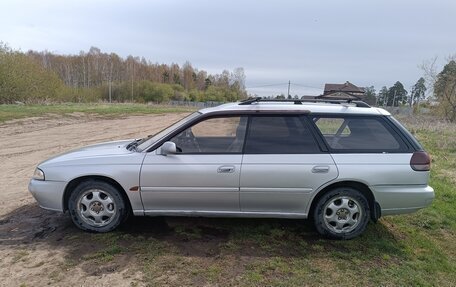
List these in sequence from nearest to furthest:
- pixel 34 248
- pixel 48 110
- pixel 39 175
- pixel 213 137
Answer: pixel 34 248, pixel 39 175, pixel 213 137, pixel 48 110

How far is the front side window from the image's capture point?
410 centimetres

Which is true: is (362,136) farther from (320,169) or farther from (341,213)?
(341,213)

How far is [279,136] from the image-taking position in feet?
13.5

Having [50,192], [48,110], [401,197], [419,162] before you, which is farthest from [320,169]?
[48,110]

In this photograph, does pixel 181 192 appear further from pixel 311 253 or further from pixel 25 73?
pixel 25 73

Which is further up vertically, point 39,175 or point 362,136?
point 362,136

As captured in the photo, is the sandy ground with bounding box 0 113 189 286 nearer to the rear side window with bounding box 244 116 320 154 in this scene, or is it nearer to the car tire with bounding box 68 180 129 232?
the car tire with bounding box 68 180 129 232

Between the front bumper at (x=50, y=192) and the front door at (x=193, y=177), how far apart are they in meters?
1.04

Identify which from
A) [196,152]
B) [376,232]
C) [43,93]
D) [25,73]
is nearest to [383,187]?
[376,232]

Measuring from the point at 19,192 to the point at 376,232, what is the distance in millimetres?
5815

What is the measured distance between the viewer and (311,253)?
3766 millimetres

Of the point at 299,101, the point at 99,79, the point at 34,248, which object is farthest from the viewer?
the point at 99,79

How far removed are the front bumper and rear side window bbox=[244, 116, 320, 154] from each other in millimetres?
2362

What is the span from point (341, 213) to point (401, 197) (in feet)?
2.39
